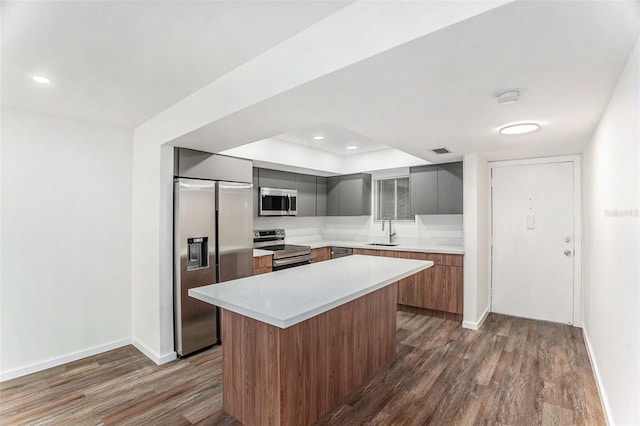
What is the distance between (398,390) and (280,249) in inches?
97.6

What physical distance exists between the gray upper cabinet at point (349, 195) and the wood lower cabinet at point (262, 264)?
195 cm

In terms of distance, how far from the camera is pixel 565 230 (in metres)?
3.97

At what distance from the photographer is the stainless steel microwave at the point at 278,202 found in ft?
14.9

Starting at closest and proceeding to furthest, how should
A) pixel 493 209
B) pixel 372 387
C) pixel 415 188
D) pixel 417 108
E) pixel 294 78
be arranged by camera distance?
Answer: pixel 294 78
pixel 417 108
pixel 372 387
pixel 493 209
pixel 415 188

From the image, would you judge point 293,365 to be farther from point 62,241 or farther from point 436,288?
point 436,288

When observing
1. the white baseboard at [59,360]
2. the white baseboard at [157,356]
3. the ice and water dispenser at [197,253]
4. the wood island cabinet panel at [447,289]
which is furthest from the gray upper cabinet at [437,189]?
the white baseboard at [59,360]

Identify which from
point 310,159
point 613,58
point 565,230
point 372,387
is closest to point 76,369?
Answer: point 372,387

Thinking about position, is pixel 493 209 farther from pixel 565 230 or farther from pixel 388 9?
pixel 388 9

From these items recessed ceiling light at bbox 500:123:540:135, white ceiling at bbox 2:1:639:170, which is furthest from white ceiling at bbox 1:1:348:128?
recessed ceiling light at bbox 500:123:540:135

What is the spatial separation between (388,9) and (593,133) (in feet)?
8.72

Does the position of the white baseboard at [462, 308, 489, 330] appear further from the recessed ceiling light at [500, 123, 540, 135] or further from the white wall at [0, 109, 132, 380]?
the white wall at [0, 109, 132, 380]

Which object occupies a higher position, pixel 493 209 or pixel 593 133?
pixel 593 133

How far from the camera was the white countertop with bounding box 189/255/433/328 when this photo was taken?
5.52 feet

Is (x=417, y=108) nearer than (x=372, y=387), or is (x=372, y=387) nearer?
(x=417, y=108)
